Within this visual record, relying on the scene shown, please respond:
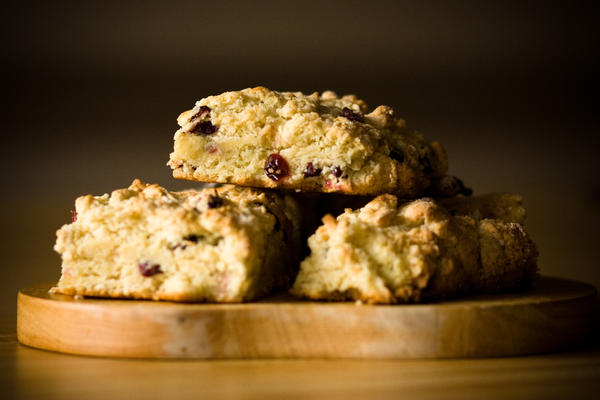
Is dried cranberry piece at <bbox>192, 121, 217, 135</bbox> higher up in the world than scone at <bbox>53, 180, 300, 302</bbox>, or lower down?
higher up

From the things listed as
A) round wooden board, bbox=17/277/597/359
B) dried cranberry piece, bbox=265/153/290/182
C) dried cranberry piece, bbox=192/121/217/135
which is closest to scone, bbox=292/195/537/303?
round wooden board, bbox=17/277/597/359

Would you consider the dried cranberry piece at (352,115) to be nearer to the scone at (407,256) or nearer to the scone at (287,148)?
the scone at (287,148)

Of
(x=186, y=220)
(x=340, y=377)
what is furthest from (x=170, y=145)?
(x=340, y=377)

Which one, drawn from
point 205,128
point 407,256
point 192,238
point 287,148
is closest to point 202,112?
point 205,128

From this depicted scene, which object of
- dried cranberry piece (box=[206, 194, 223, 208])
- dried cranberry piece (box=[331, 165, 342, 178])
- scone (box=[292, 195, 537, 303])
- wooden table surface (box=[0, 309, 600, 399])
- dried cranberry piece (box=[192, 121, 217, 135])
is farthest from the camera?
dried cranberry piece (box=[192, 121, 217, 135])

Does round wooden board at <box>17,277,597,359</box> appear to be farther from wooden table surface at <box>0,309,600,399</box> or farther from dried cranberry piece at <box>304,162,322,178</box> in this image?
dried cranberry piece at <box>304,162,322,178</box>

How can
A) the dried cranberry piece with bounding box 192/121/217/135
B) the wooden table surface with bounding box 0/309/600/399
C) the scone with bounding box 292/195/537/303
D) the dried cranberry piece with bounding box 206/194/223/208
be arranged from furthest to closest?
the dried cranberry piece with bounding box 192/121/217/135 < the dried cranberry piece with bounding box 206/194/223/208 < the scone with bounding box 292/195/537/303 < the wooden table surface with bounding box 0/309/600/399

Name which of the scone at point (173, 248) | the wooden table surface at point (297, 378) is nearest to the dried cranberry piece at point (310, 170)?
the scone at point (173, 248)
